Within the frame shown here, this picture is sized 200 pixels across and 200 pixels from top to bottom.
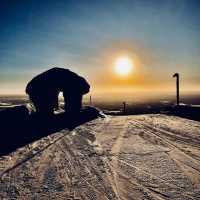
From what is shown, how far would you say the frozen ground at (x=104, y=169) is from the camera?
15.3 feet

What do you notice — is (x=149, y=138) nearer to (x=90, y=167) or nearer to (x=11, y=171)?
(x=90, y=167)

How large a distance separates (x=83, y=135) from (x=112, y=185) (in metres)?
5.85

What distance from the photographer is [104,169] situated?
5969 mm

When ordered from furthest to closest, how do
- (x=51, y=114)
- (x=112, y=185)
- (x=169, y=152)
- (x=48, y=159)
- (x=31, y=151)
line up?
(x=51, y=114)
(x=31, y=151)
(x=169, y=152)
(x=48, y=159)
(x=112, y=185)

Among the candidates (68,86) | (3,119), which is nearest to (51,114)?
(68,86)

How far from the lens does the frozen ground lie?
465cm

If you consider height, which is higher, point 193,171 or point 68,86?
point 68,86

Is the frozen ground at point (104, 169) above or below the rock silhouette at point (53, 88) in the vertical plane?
below

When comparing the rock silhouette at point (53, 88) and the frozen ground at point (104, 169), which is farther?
the rock silhouette at point (53, 88)

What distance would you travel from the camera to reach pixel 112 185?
4977mm

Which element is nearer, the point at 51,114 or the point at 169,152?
the point at 169,152

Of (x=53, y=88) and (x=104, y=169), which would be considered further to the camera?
(x=53, y=88)

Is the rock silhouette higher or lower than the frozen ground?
higher

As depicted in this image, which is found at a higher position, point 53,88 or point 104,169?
point 53,88
